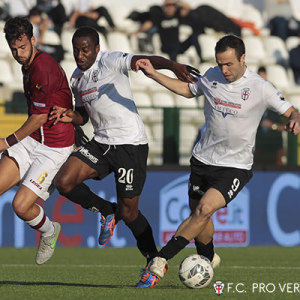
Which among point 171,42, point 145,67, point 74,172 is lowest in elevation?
point 74,172

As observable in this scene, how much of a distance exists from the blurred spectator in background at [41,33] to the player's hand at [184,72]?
8296mm

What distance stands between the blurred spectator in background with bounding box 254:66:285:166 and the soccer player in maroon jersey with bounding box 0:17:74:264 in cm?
623

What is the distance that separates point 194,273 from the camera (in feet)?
27.9

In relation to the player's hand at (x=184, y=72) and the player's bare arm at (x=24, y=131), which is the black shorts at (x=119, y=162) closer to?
the player's bare arm at (x=24, y=131)

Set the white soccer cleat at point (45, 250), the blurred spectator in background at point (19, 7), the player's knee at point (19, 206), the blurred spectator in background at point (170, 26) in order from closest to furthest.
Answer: the player's knee at point (19, 206) < the white soccer cleat at point (45, 250) < the blurred spectator in background at point (19, 7) < the blurred spectator in background at point (170, 26)

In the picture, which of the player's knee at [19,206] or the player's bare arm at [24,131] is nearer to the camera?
the player's bare arm at [24,131]

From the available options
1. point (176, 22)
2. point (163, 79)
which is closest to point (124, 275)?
point (163, 79)

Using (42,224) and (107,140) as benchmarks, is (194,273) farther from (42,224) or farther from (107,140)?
(42,224)

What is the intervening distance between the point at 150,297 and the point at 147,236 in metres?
1.83

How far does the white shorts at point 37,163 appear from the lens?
9.43 metres

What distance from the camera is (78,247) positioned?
14641 millimetres

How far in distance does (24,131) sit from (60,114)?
17.5 inches

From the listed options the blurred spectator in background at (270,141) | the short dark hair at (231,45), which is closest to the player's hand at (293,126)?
the short dark hair at (231,45)

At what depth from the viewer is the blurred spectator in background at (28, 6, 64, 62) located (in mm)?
16953
